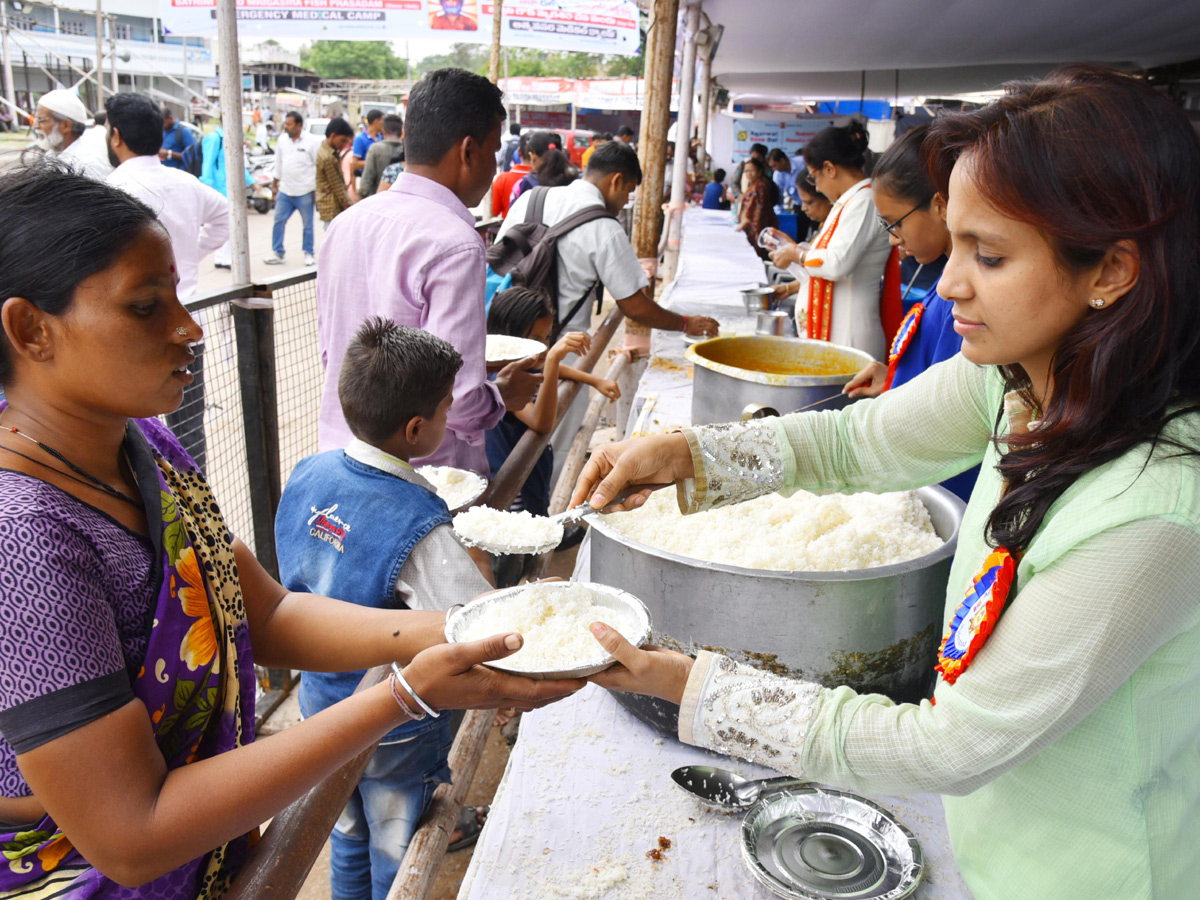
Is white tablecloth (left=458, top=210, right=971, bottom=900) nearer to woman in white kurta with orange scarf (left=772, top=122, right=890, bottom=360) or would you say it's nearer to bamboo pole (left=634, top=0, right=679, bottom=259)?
woman in white kurta with orange scarf (left=772, top=122, right=890, bottom=360)

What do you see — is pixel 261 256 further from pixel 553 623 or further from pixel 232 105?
pixel 553 623

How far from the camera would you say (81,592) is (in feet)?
2.79

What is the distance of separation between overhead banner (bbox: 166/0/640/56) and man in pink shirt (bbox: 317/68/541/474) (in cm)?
627

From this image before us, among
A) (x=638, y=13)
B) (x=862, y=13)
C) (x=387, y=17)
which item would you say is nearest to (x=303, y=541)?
(x=862, y=13)

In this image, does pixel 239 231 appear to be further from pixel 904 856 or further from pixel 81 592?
pixel 904 856

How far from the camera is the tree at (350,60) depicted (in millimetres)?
60438

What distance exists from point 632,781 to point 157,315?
1.06m

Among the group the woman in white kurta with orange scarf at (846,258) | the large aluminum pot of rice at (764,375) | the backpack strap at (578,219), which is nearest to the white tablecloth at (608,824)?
the large aluminum pot of rice at (764,375)

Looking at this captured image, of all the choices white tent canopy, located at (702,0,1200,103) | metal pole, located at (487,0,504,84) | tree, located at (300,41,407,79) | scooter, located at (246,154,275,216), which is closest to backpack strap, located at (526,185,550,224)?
white tent canopy, located at (702,0,1200,103)

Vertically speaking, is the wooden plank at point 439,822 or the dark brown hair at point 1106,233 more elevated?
the dark brown hair at point 1106,233

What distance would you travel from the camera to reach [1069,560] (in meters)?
0.90

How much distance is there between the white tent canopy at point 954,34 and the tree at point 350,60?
53.8 metres

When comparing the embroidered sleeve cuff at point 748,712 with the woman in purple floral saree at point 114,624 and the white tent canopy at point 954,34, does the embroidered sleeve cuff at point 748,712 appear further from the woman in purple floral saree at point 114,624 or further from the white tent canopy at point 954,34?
the white tent canopy at point 954,34

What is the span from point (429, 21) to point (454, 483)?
940 centimetres
